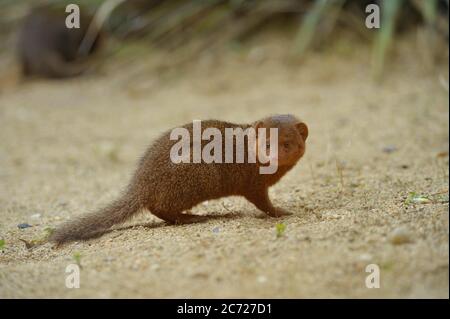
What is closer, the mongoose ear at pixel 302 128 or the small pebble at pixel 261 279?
the small pebble at pixel 261 279

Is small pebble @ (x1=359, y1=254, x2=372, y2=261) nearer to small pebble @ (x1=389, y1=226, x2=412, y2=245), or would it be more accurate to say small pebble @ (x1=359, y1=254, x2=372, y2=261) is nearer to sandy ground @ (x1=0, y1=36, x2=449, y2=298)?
sandy ground @ (x1=0, y1=36, x2=449, y2=298)

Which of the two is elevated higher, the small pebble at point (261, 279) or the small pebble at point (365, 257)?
the small pebble at point (365, 257)

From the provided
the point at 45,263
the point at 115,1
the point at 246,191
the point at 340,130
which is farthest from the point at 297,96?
the point at 45,263

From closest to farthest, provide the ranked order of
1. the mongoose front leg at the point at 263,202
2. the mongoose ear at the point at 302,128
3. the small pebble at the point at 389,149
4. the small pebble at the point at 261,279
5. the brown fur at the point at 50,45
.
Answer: the small pebble at the point at 261,279 < the mongoose ear at the point at 302,128 < the mongoose front leg at the point at 263,202 < the small pebble at the point at 389,149 < the brown fur at the point at 50,45

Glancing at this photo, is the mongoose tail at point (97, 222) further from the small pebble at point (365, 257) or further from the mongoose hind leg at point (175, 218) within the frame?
the small pebble at point (365, 257)

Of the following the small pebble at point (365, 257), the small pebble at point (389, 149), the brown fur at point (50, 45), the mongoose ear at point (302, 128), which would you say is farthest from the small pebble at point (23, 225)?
the brown fur at point (50, 45)

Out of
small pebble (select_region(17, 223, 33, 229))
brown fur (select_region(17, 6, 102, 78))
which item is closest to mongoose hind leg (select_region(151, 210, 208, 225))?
small pebble (select_region(17, 223, 33, 229))

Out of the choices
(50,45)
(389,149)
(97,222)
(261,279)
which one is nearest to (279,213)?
(97,222)

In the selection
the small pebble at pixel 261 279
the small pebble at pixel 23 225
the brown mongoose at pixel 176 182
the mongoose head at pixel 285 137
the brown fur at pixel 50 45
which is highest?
the brown fur at pixel 50 45
